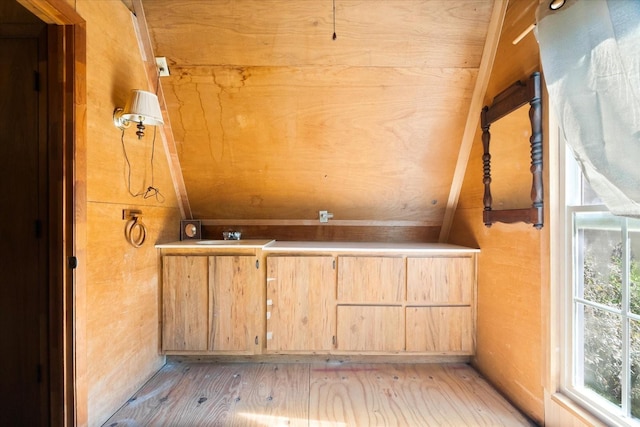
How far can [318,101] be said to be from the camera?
194 centimetres

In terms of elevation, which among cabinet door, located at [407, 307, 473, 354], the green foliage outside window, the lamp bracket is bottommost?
cabinet door, located at [407, 307, 473, 354]

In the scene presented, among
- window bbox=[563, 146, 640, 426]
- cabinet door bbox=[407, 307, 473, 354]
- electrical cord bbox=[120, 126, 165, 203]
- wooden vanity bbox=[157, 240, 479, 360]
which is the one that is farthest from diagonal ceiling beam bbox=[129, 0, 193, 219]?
window bbox=[563, 146, 640, 426]

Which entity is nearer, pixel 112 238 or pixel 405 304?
pixel 112 238

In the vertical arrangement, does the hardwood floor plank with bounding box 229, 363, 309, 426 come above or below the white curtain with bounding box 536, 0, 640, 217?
below

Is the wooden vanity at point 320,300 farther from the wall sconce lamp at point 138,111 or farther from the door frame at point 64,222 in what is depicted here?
the wall sconce lamp at point 138,111

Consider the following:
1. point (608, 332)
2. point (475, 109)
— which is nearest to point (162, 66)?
point (475, 109)

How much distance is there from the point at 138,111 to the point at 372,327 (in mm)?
2037

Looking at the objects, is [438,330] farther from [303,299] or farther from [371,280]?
[303,299]

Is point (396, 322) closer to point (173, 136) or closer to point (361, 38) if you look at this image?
point (361, 38)

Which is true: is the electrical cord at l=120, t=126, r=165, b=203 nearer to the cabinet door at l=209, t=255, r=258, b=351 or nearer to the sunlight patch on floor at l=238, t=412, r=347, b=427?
the cabinet door at l=209, t=255, r=258, b=351

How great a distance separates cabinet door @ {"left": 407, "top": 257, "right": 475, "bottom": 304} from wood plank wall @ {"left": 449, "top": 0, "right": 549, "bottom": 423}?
0.09m

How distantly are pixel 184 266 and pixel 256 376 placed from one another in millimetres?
943

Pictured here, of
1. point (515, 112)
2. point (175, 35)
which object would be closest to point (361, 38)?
point (515, 112)

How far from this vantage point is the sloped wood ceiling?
5.57 feet
